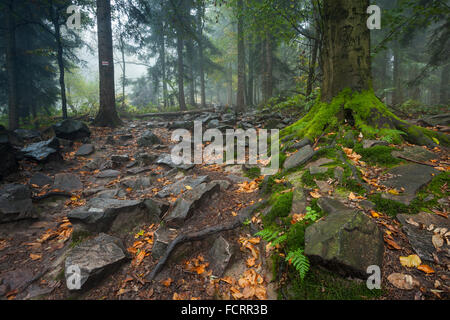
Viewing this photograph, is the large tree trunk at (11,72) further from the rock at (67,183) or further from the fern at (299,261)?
the fern at (299,261)

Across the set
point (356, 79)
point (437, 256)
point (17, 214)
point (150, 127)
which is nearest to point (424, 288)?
point (437, 256)

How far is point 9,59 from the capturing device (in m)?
10.9

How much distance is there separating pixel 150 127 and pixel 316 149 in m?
8.86

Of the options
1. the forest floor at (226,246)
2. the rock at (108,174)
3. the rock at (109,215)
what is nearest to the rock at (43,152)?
the rock at (108,174)

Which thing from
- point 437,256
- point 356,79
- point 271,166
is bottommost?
point 437,256

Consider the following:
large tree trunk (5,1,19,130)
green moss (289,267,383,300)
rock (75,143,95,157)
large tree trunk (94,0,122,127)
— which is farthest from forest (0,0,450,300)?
large tree trunk (5,1,19,130)

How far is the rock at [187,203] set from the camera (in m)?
3.24

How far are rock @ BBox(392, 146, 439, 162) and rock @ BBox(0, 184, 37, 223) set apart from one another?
646 centimetres

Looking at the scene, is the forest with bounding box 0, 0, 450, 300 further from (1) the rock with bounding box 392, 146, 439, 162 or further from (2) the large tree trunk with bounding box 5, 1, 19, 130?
(2) the large tree trunk with bounding box 5, 1, 19, 130

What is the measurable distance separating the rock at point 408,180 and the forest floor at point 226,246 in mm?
31
